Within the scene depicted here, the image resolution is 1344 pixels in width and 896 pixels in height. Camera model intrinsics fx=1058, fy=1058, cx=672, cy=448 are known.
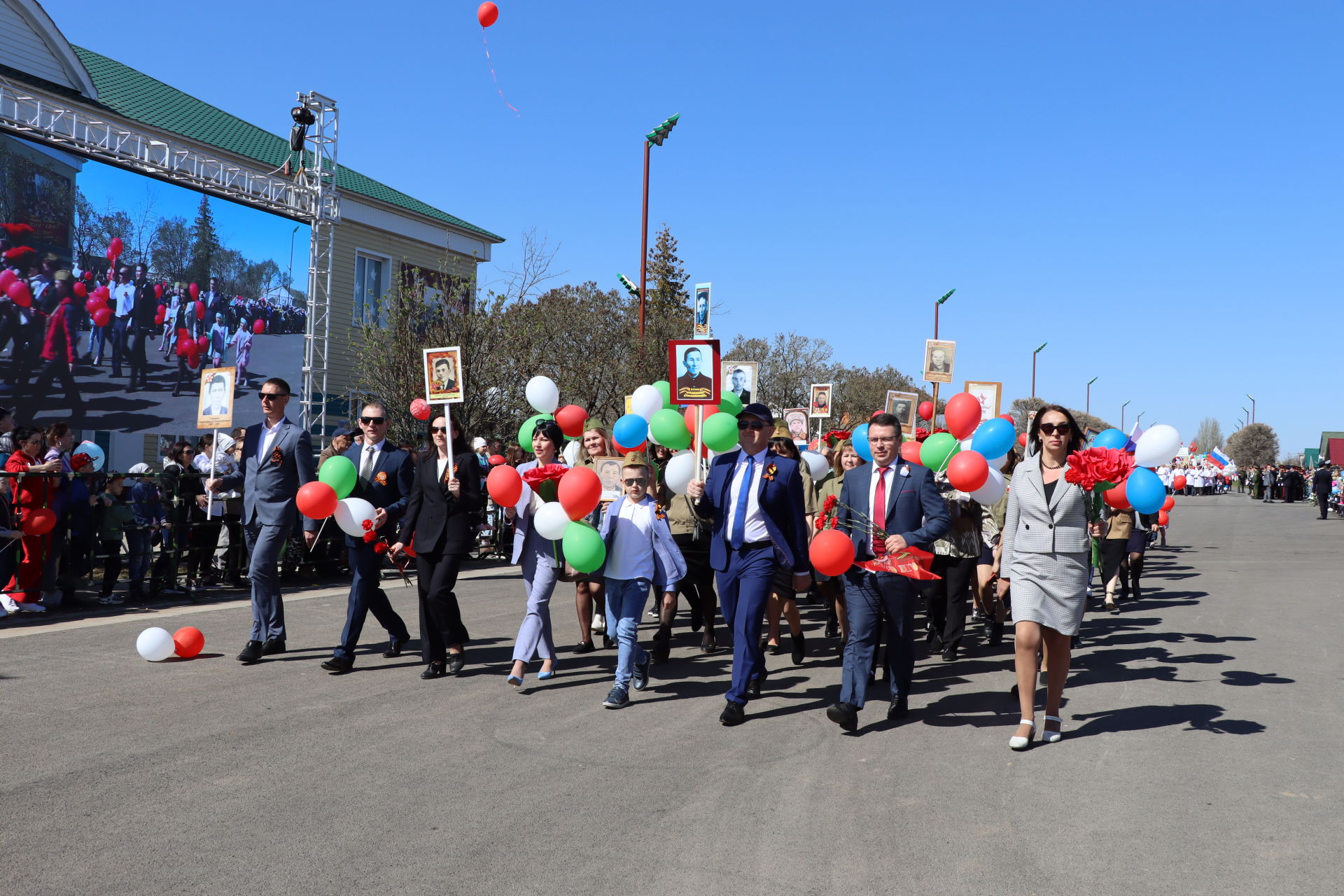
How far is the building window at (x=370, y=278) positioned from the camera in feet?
96.5

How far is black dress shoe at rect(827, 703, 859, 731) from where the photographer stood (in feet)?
20.4

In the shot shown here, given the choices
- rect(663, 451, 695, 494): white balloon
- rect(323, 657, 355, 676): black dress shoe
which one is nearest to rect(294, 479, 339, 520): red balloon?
rect(323, 657, 355, 676): black dress shoe

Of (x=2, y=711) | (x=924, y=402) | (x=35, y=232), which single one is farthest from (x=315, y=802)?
(x=35, y=232)

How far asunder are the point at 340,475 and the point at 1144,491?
5599 millimetres

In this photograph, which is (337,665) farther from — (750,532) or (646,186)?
(646,186)

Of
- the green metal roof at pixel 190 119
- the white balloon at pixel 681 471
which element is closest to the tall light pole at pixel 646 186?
the green metal roof at pixel 190 119

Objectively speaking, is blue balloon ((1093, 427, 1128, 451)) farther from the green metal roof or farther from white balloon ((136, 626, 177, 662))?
the green metal roof

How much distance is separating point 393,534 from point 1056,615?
5364 millimetres

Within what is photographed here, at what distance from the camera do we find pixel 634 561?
7281 mm

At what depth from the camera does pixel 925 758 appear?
580 cm

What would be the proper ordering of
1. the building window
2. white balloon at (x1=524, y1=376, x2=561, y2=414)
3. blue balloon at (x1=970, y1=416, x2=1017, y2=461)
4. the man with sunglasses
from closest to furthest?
blue balloon at (x1=970, y1=416, x2=1017, y2=461), the man with sunglasses, white balloon at (x1=524, y1=376, x2=561, y2=414), the building window

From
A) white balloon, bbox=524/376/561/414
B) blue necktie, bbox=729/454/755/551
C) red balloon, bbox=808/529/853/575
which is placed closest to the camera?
red balloon, bbox=808/529/853/575

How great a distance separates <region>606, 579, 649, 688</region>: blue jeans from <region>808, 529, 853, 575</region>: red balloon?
1.27 metres

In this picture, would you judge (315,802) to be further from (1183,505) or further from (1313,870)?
(1183,505)
